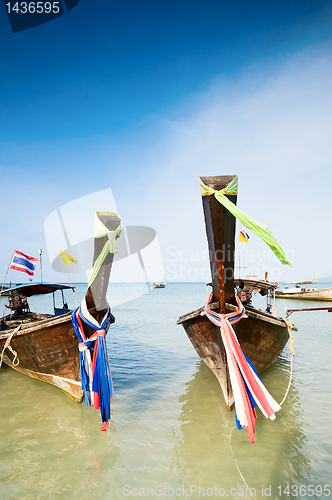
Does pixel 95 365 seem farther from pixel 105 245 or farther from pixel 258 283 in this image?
pixel 258 283

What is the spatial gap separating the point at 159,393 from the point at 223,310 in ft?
13.2

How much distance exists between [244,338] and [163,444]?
2819 mm

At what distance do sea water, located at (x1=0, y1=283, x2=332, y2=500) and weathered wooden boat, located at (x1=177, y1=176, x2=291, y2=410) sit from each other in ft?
3.50

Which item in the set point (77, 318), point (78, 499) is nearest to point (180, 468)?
point (78, 499)

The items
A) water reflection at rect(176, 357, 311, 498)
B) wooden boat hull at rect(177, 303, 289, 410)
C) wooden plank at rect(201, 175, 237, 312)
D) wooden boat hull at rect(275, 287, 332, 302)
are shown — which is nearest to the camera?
water reflection at rect(176, 357, 311, 498)

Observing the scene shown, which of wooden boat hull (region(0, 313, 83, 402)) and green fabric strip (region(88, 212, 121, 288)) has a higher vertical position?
green fabric strip (region(88, 212, 121, 288))

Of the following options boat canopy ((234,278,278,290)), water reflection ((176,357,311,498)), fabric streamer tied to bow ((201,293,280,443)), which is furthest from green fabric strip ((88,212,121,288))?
boat canopy ((234,278,278,290))

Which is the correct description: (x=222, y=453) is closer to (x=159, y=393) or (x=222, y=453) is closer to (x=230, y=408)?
(x=230, y=408)

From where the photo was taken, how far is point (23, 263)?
11.0m

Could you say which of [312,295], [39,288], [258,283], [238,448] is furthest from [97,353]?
[312,295]

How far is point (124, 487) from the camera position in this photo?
4.17 metres

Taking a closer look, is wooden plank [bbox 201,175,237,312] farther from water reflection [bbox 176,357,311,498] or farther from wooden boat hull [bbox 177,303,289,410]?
water reflection [bbox 176,357,311,498]

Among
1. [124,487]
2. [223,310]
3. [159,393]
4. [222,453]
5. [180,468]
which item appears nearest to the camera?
[124,487]

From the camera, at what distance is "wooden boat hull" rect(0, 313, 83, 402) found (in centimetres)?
671
